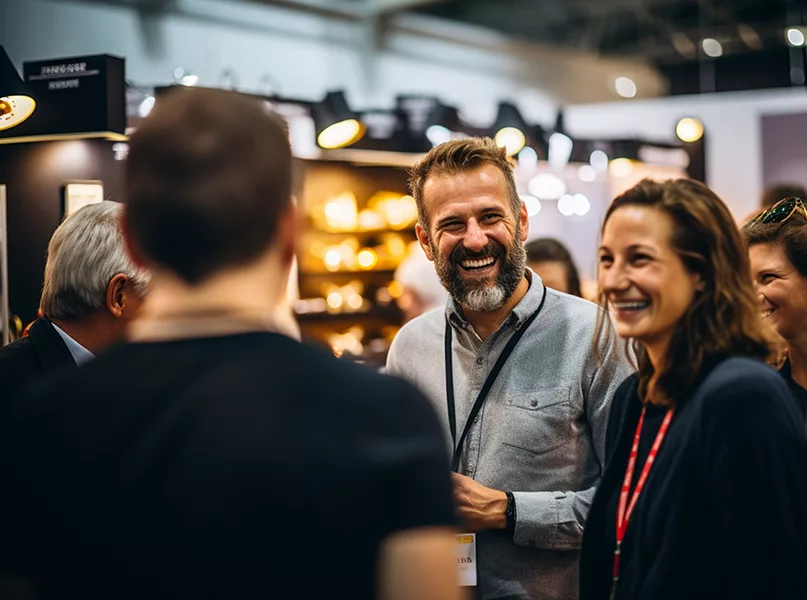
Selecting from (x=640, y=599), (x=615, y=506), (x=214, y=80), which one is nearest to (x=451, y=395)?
(x=615, y=506)

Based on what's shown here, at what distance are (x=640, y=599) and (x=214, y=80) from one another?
8.77m

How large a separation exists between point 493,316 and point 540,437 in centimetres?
34

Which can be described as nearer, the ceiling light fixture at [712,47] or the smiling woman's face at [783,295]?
the smiling woman's face at [783,295]

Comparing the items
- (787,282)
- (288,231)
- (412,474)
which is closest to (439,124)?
(787,282)

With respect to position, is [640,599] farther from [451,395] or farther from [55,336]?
[55,336]

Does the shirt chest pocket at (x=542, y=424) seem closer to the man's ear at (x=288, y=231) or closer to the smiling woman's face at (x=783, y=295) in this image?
the smiling woman's face at (x=783, y=295)

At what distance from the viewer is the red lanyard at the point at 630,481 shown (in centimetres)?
167

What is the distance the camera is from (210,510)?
3.24 ft

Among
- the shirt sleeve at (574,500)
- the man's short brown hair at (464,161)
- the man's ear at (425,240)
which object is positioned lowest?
the shirt sleeve at (574,500)

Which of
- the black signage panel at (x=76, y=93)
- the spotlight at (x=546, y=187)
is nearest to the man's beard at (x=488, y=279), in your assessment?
the black signage panel at (x=76, y=93)

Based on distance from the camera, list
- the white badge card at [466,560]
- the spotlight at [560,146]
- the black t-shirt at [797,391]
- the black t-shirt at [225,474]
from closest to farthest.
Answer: the black t-shirt at [225,474]
the white badge card at [466,560]
the black t-shirt at [797,391]
the spotlight at [560,146]

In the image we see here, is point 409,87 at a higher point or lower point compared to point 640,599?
higher

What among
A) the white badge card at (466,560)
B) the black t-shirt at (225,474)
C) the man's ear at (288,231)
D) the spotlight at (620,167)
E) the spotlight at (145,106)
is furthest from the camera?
the spotlight at (620,167)

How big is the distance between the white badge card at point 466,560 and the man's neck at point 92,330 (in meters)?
0.95
